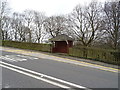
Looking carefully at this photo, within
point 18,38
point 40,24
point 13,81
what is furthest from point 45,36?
point 13,81

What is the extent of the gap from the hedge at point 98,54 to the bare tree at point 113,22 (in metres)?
6.03

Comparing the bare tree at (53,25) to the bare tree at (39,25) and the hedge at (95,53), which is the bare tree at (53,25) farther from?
the hedge at (95,53)

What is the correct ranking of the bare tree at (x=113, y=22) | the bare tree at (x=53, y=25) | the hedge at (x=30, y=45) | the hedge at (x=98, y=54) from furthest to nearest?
the bare tree at (x=53, y=25) < the hedge at (x=30, y=45) < the bare tree at (x=113, y=22) < the hedge at (x=98, y=54)

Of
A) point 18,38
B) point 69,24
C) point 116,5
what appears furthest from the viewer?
point 18,38

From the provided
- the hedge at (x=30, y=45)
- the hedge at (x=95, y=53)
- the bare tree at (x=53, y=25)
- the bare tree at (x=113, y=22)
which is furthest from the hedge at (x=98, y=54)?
the bare tree at (x=53, y=25)

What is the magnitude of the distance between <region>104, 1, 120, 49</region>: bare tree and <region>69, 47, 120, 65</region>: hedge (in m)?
6.03

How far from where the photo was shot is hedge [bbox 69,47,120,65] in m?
11.2

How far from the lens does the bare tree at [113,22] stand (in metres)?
17.4

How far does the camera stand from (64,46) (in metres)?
18.9

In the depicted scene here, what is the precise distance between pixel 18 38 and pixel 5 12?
55.2 feet

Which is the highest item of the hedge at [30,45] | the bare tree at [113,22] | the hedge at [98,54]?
the bare tree at [113,22]

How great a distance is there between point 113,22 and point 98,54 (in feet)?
29.9

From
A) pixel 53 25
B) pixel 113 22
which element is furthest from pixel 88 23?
pixel 53 25

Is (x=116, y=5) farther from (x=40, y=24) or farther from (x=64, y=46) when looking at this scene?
(x=40, y=24)
